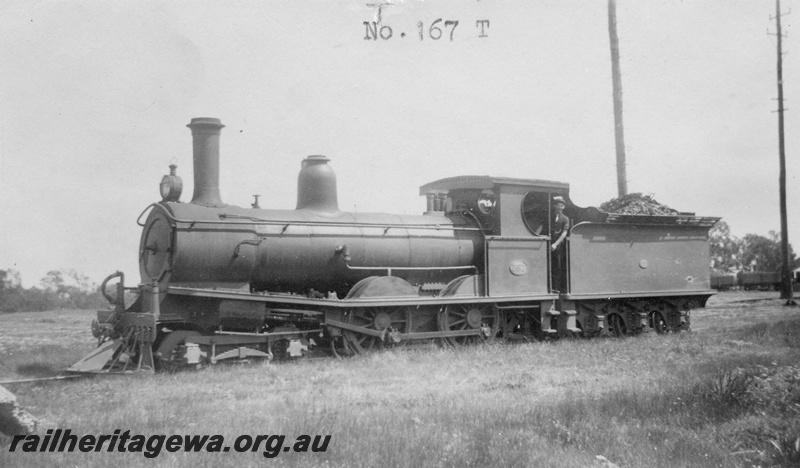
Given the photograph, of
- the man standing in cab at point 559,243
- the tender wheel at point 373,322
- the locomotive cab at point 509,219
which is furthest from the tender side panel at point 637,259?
the tender wheel at point 373,322

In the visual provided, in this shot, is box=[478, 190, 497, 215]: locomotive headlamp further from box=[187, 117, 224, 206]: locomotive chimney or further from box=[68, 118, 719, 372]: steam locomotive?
box=[187, 117, 224, 206]: locomotive chimney

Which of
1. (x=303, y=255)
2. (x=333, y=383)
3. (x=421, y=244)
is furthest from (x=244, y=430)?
(x=421, y=244)

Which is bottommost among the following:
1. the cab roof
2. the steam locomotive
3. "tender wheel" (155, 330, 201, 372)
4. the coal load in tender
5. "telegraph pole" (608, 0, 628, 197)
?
"tender wheel" (155, 330, 201, 372)

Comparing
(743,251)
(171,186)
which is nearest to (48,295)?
(171,186)

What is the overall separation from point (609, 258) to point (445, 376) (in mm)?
6155

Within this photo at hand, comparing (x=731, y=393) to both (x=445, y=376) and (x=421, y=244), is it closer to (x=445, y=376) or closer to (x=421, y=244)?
(x=445, y=376)

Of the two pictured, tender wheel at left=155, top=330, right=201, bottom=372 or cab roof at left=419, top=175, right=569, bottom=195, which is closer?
tender wheel at left=155, top=330, right=201, bottom=372

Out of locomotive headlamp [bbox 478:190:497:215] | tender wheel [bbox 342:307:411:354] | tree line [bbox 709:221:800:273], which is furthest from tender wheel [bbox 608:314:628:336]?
tree line [bbox 709:221:800:273]

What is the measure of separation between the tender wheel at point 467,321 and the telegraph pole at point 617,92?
35.5 ft

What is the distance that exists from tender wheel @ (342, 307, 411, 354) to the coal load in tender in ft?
18.4

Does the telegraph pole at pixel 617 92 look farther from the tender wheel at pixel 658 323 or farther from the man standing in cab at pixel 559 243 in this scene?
the man standing in cab at pixel 559 243

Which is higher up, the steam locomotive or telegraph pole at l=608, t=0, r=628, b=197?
telegraph pole at l=608, t=0, r=628, b=197

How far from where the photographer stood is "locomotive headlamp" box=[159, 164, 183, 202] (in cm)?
1042

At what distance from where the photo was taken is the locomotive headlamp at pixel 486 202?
12.9 m
